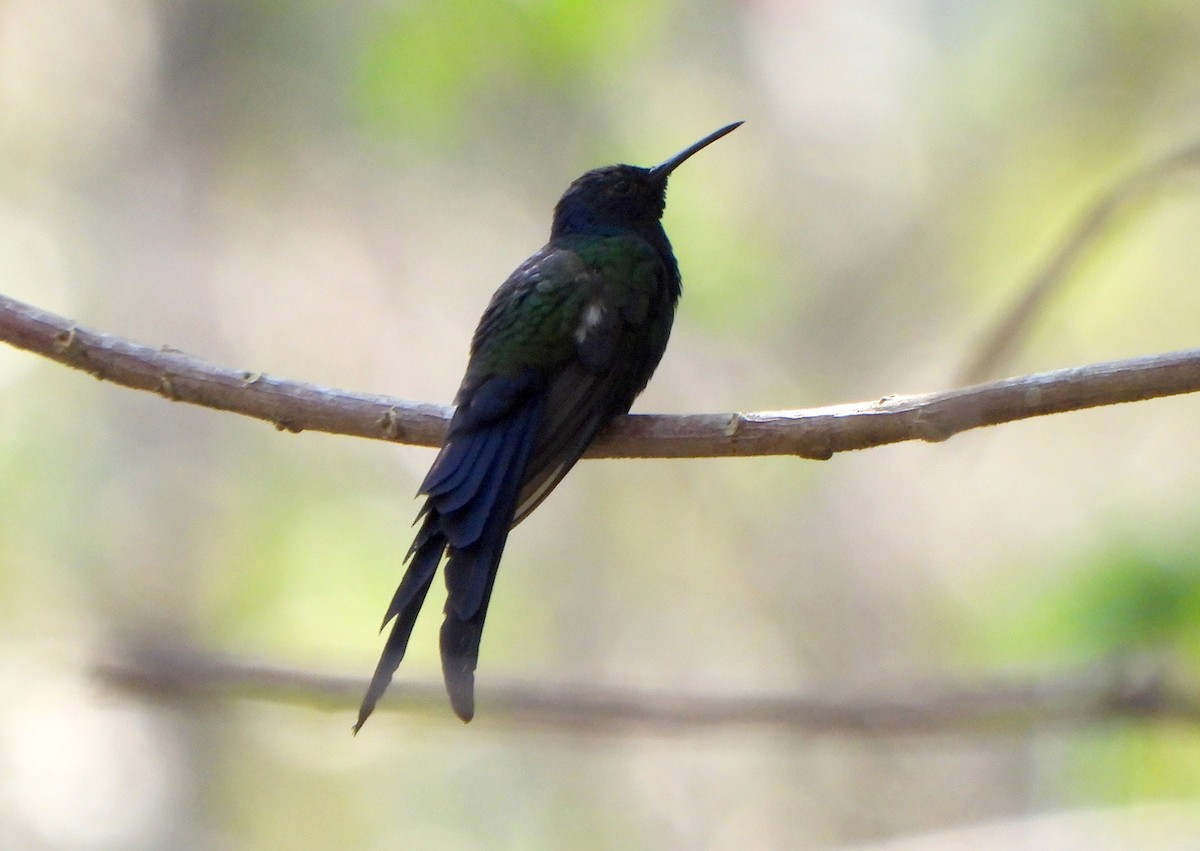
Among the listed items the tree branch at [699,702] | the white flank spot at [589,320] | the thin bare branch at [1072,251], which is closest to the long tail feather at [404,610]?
the tree branch at [699,702]

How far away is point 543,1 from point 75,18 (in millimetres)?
3942

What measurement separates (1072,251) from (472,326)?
18.2ft

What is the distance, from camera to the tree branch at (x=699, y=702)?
8.25 feet

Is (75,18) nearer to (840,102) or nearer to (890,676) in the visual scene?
(840,102)

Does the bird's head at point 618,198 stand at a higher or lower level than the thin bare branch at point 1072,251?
higher

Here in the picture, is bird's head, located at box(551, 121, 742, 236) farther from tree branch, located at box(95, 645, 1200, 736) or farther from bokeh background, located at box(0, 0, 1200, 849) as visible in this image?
bokeh background, located at box(0, 0, 1200, 849)

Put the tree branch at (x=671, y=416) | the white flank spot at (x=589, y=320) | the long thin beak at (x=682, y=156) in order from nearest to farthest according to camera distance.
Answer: the tree branch at (x=671, y=416)
the white flank spot at (x=589, y=320)
the long thin beak at (x=682, y=156)

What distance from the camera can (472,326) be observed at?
792 centimetres

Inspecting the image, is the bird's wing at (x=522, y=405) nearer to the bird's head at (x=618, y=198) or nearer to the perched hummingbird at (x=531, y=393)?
the perched hummingbird at (x=531, y=393)

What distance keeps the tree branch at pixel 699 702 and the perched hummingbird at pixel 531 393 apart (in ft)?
0.69

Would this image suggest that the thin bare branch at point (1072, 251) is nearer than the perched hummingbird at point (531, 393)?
Yes

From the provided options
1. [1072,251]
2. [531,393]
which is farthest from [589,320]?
[1072,251]

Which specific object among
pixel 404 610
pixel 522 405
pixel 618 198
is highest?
pixel 618 198

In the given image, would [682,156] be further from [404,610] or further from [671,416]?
[404,610]
